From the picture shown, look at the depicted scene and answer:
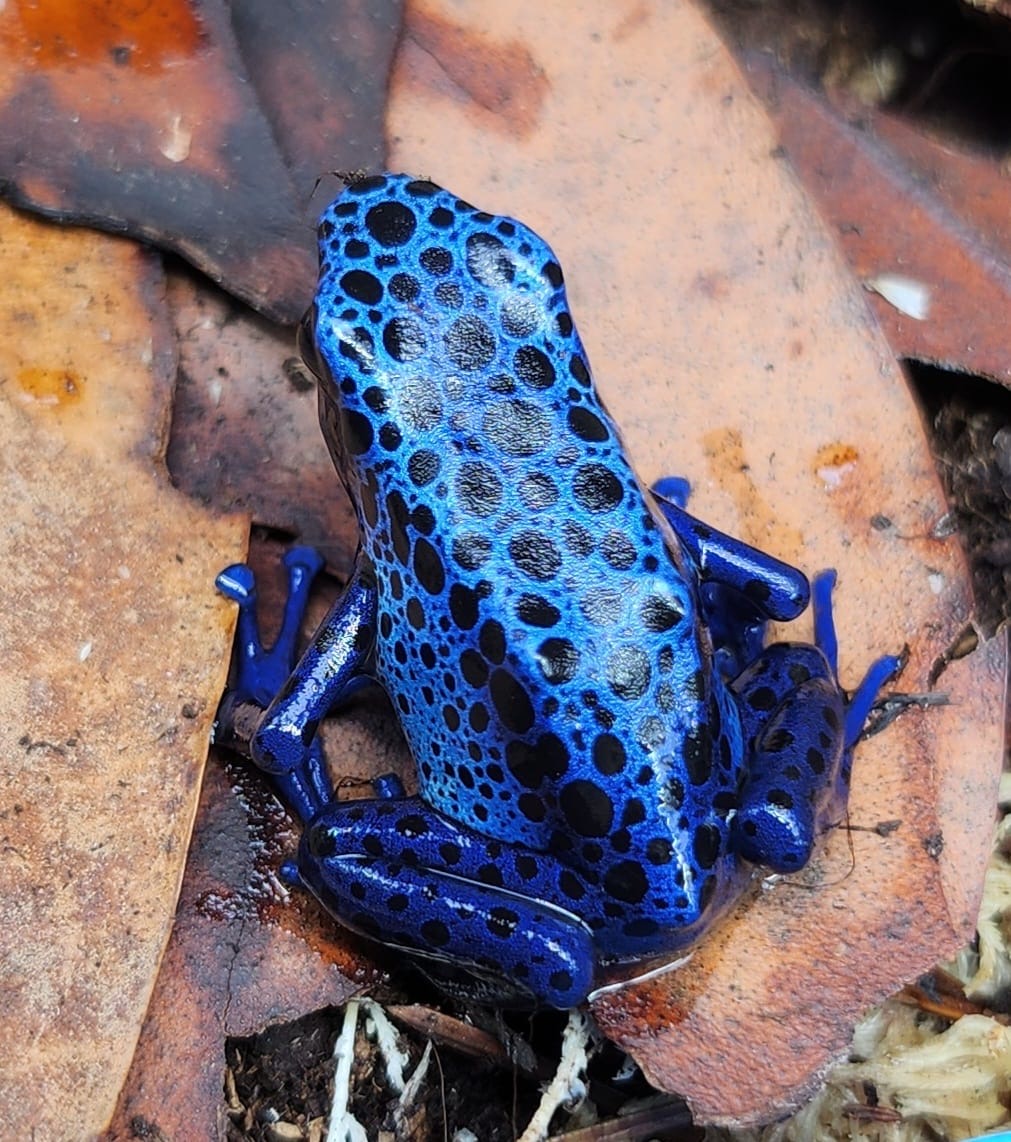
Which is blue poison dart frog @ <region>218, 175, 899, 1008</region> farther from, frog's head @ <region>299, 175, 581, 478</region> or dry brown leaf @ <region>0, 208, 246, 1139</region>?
dry brown leaf @ <region>0, 208, 246, 1139</region>

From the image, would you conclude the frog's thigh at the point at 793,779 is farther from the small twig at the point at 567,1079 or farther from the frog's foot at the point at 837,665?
the small twig at the point at 567,1079

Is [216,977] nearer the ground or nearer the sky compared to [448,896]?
nearer the ground

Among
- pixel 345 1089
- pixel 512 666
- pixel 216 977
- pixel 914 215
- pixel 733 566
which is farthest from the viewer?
pixel 914 215

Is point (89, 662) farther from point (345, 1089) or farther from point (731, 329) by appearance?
point (731, 329)

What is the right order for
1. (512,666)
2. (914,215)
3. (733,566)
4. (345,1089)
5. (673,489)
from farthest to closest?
(914,215) < (673,489) < (733,566) < (345,1089) < (512,666)

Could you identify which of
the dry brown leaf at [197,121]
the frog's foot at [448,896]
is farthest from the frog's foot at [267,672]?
the dry brown leaf at [197,121]

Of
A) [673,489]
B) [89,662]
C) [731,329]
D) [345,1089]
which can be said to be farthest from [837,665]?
[89,662]

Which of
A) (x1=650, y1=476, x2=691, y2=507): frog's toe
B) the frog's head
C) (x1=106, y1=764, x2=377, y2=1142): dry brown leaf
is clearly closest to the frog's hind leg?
(x1=650, y1=476, x2=691, y2=507): frog's toe
